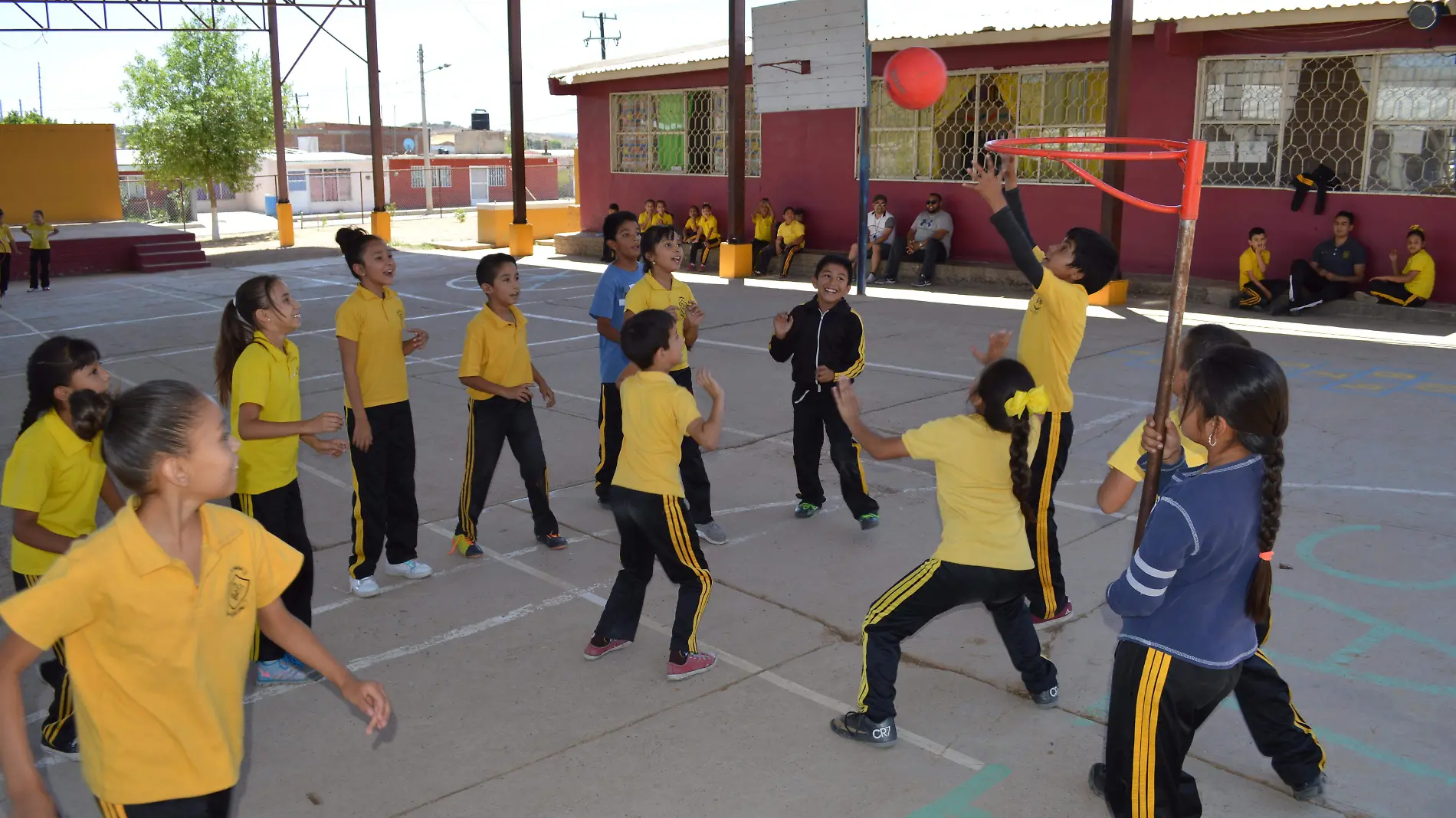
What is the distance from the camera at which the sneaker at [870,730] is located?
3934 millimetres

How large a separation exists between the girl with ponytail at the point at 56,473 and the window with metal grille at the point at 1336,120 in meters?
14.5

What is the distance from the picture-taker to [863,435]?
386 centimetres

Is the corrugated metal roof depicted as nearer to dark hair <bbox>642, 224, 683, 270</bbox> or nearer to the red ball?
the red ball

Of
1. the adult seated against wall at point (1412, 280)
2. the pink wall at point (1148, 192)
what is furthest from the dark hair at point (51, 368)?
the pink wall at point (1148, 192)

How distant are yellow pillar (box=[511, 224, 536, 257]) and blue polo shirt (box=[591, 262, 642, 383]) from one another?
16771 millimetres

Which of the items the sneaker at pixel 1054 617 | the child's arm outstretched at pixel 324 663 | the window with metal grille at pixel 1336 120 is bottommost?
the sneaker at pixel 1054 617

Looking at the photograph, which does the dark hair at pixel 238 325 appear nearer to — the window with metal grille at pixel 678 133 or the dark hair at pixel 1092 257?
the dark hair at pixel 1092 257

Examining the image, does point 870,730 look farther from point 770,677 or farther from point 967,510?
point 967,510

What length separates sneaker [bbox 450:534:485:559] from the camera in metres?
5.93

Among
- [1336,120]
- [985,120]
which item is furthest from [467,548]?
[985,120]

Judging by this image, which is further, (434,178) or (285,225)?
(434,178)

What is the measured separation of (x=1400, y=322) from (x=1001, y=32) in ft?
21.6

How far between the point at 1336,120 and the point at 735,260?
881cm

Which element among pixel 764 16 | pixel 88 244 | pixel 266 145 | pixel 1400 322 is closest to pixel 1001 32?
pixel 764 16
